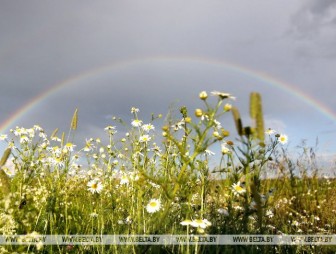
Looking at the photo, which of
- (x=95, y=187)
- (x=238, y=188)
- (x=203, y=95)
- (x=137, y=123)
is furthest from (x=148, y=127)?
(x=203, y=95)

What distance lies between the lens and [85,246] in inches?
141

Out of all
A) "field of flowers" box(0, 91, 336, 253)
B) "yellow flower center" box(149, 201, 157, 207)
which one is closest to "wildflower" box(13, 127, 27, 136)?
"field of flowers" box(0, 91, 336, 253)

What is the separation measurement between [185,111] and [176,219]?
1159 mm

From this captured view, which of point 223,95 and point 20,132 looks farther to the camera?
point 20,132

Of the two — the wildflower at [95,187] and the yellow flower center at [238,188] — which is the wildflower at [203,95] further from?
the wildflower at [95,187]

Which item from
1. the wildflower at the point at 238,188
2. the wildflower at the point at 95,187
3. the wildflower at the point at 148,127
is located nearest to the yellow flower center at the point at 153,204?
the wildflower at the point at 238,188

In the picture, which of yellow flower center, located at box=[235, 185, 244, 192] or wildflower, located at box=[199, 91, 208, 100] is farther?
yellow flower center, located at box=[235, 185, 244, 192]

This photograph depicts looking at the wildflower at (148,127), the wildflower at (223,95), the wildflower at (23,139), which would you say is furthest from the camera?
the wildflower at (23,139)

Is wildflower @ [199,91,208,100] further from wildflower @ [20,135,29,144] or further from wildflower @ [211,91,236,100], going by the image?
wildflower @ [20,135,29,144]

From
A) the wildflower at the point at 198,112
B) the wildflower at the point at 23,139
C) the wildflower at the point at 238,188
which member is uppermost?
the wildflower at the point at 23,139

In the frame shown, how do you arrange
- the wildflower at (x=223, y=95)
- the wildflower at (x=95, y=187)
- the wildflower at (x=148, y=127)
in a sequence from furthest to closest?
the wildflower at (x=148, y=127) → the wildflower at (x=95, y=187) → the wildflower at (x=223, y=95)

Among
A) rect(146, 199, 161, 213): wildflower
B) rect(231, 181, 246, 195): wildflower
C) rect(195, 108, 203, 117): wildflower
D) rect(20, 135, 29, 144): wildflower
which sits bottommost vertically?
rect(146, 199, 161, 213): wildflower

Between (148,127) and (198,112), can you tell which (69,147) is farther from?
(198,112)

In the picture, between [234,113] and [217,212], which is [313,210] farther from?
[234,113]
